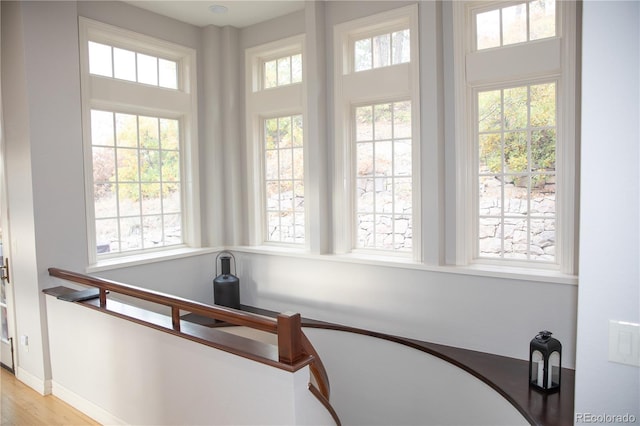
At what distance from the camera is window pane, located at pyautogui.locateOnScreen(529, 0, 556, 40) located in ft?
10.6

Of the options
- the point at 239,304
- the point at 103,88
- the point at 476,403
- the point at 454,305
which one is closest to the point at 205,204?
the point at 239,304

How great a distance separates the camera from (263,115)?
15.9 ft

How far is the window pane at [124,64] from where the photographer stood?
4.16 metres

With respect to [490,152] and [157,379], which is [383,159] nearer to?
[490,152]

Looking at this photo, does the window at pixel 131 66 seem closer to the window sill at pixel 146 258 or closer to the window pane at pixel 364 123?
the window sill at pixel 146 258

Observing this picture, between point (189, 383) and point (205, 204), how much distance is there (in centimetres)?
284

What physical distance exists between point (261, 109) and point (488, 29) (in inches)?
95.2

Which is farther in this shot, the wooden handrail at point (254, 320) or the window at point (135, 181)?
the window at point (135, 181)

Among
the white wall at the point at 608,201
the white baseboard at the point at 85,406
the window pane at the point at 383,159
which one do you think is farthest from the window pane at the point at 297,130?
the white wall at the point at 608,201

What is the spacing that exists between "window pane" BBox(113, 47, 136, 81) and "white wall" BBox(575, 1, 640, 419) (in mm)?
4084

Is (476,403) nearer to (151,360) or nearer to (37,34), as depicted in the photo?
(151,360)

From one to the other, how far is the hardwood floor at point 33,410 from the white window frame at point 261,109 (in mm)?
2376

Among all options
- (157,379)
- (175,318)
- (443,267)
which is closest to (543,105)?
(443,267)

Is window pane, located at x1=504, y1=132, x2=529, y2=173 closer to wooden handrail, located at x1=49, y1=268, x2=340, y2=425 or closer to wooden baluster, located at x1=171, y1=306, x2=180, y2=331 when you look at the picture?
wooden handrail, located at x1=49, y1=268, x2=340, y2=425
